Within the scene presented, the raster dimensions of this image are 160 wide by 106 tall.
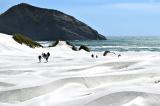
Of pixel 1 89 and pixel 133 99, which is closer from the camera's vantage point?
pixel 133 99

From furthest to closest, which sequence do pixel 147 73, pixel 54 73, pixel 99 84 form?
pixel 54 73, pixel 147 73, pixel 99 84

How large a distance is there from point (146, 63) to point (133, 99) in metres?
15.9

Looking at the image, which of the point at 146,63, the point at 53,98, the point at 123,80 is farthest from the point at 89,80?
the point at 146,63

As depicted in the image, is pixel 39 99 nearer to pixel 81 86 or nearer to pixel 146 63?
pixel 81 86

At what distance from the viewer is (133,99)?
14.6m

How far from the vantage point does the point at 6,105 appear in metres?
16.8

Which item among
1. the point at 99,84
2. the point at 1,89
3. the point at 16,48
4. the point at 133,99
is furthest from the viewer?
the point at 16,48

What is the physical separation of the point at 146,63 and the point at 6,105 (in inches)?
602

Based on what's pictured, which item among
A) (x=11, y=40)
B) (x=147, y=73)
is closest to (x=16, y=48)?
(x=11, y=40)

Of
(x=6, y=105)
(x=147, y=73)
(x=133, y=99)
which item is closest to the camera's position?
(x=133, y=99)

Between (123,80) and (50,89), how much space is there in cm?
500

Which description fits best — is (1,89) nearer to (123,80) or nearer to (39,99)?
(39,99)

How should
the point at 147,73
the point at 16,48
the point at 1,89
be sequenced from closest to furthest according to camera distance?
the point at 1,89 → the point at 147,73 → the point at 16,48

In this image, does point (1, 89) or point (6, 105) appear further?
point (1, 89)
